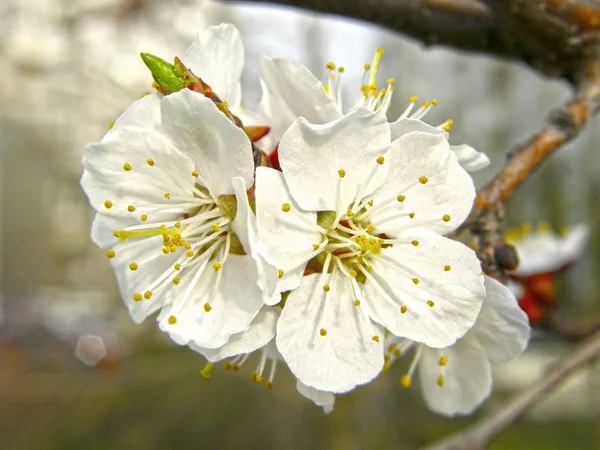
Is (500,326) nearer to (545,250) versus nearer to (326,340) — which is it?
(326,340)

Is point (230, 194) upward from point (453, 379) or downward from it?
upward

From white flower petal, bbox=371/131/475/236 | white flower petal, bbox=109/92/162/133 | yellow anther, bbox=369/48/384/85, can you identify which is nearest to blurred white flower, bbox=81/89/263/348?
white flower petal, bbox=109/92/162/133

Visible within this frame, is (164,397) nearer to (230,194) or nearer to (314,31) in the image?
(314,31)

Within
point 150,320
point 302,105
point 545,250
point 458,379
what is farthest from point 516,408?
point 150,320

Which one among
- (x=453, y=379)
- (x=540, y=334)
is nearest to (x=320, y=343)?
(x=453, y=379)

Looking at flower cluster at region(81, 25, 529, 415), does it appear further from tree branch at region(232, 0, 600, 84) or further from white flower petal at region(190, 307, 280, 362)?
tree branch at region(232, 0, 600, 84)
